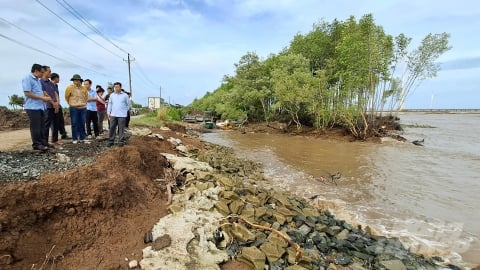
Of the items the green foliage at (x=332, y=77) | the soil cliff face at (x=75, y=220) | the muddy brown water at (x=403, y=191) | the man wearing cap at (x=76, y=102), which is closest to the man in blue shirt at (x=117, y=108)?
the man wearing cap at (x=76, y=102)

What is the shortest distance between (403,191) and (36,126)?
1010cm

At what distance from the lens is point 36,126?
20.8ft

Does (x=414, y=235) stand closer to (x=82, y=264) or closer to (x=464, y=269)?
(x=464, y=269)

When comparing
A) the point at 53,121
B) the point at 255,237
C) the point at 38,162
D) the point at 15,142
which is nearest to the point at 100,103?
the point at 15,142

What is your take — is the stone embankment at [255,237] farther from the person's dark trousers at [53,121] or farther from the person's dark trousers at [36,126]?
the person's dark trousers at [53,121]

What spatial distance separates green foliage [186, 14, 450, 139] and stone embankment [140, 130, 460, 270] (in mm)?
18857

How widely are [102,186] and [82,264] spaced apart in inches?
51.8

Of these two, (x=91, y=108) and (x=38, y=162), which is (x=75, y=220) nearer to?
(x=38, y=162)

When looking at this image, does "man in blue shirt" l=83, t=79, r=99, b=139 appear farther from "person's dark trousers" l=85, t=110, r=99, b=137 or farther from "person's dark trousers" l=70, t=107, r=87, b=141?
"person's dark trousers" l=70, t=107, r=87, b=141

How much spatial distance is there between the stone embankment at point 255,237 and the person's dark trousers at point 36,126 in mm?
2877

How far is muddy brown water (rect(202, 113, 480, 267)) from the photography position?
6102 mm

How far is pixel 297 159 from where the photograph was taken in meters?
14.8

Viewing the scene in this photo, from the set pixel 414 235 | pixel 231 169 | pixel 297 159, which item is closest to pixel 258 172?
pixel 231 169

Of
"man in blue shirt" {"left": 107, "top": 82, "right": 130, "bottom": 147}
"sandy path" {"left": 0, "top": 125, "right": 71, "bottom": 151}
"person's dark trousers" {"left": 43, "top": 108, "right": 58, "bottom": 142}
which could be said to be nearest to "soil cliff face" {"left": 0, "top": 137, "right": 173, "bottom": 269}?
"man in blue shirt" {"left": 107, "top": 82, "right": 130, "bottom": 147}
